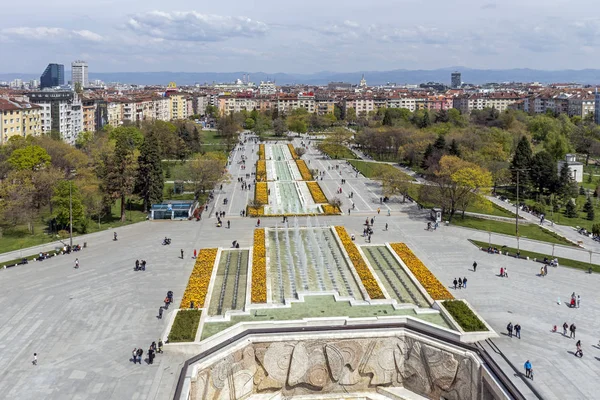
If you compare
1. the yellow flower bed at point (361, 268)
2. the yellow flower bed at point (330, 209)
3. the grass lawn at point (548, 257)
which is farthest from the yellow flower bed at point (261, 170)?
the grass lawn at point (548, 257)

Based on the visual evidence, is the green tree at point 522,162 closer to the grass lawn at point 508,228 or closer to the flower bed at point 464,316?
the grass lawn at point 508,228

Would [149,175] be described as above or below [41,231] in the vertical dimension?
above

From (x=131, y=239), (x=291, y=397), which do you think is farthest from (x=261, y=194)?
(x=291, y=397)

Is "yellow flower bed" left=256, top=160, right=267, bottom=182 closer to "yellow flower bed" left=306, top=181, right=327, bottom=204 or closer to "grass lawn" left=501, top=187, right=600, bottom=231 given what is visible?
"yellow flower bed" left=306, top=181, right=327, bottom=204

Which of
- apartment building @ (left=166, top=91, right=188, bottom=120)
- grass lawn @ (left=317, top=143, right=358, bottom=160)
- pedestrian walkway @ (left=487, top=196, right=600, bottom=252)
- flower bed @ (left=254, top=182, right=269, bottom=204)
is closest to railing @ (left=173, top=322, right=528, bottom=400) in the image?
pedestrian walkway @ (left=487, top=196, right=600, bottom=252)

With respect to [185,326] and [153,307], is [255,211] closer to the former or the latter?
[153,307]

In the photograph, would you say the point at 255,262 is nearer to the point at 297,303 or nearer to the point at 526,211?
the point at 297,303

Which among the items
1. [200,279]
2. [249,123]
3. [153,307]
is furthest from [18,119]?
[249,123]
